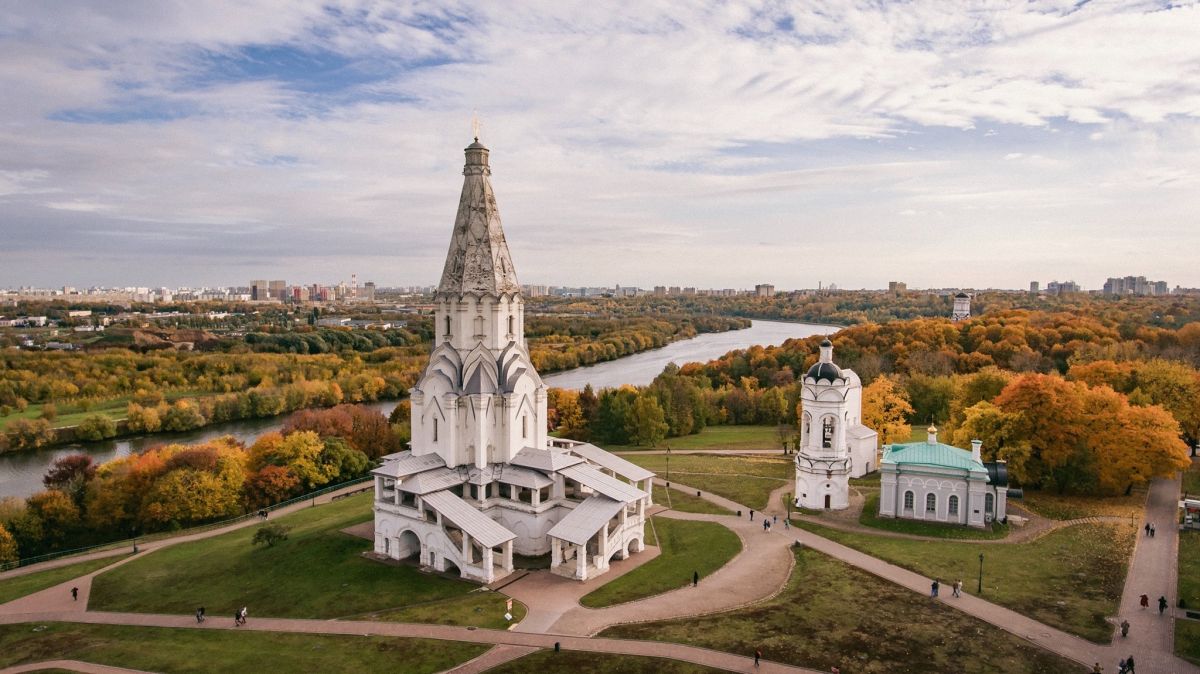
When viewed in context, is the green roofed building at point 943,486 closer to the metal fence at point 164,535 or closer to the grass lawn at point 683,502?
the grass lawn at point 683,502

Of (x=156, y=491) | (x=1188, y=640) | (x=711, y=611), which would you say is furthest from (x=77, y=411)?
(x=1188, y=640)

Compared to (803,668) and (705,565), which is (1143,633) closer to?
(803,668)

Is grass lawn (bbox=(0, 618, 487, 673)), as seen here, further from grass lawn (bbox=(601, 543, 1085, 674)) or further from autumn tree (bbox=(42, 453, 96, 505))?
autumn tree (bbox=(42, 453, 96, 505))

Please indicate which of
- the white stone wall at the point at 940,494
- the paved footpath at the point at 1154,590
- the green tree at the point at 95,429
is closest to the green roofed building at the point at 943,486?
the white stone wall at the point at 940,494

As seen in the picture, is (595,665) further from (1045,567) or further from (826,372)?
(826,372)

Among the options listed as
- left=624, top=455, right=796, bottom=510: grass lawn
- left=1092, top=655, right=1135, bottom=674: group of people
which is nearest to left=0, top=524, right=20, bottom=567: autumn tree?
left=624, top=455, right=796, bottom=510: grass lawn

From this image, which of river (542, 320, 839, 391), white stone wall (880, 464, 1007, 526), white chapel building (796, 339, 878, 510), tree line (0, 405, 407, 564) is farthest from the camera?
river (542, 320, 839, 391)

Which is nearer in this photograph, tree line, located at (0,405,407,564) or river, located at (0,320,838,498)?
tree line, located at (0,405,407,564)

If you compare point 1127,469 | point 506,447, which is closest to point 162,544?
point 506,447
